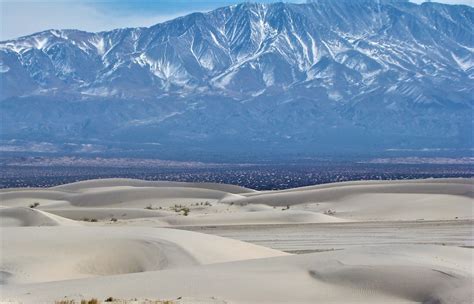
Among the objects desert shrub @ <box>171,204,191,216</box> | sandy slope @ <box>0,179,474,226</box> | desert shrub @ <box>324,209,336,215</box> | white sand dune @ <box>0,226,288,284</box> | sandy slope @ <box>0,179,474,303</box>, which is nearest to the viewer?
sandy slope @ <box>0,179,474,303</box>

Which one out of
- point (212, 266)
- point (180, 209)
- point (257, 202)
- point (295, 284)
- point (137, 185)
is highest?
point (137, 185)

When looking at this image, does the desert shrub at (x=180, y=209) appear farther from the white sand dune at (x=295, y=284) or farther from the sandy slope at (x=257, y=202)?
the white sand dune at (x=295, y=284)

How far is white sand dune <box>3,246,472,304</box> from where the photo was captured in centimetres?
1908

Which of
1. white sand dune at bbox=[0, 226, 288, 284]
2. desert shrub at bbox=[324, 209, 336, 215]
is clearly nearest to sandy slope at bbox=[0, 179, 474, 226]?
desert shrub at bbox=[324, 209, 336, 215]

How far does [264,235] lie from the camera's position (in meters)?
37.9

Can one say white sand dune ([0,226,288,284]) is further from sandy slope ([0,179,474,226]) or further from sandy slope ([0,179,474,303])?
sandy slope ([0,179,474,226])

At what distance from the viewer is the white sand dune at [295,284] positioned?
19.1 m

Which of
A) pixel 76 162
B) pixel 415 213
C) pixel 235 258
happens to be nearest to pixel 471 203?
pixel 415 213

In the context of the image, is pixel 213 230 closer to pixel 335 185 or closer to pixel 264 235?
pixel 264 235

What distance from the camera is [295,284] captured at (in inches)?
798

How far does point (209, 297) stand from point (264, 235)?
19.5 meters

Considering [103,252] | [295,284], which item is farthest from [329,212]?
[295,284]

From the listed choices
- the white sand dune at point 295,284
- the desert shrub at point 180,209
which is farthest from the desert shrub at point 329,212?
the white sand dune at point 295,284

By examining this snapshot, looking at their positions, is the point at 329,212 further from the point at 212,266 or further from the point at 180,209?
the point at 212,266
